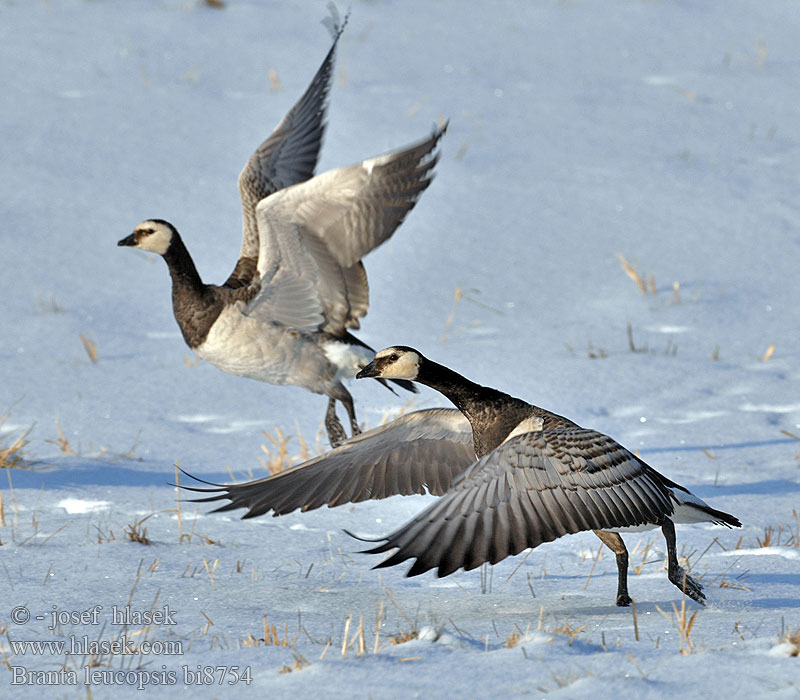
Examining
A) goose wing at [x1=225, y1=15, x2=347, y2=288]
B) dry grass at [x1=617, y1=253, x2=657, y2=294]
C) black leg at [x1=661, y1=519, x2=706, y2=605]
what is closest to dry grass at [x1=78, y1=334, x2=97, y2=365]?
goose wing at [x1=225, y1=15, x2=347, y2=288]

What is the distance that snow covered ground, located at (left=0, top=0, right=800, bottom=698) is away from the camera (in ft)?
11.2

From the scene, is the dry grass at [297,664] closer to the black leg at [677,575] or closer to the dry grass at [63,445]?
the black leg at [677,575]

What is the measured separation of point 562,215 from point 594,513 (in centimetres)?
673

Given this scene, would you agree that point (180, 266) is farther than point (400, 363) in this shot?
Yes

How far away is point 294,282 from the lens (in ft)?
22.4

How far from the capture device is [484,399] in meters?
4.56

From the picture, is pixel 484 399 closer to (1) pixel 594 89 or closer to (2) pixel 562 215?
(2) pixel 562 215

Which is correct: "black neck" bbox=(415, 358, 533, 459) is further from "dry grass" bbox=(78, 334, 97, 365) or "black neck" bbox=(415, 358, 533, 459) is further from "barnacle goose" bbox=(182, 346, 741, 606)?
"dry grass" bbox=(78, 334, 97, 365)

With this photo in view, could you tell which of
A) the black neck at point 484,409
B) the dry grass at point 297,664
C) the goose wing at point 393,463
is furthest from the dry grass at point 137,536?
the dry grass at point 297,664

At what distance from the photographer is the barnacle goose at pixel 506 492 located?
3.62 metres

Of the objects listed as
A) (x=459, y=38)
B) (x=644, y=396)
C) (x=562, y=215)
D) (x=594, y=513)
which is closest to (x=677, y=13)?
(x=459, y=38)

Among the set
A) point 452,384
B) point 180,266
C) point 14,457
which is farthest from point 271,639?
point 180,266

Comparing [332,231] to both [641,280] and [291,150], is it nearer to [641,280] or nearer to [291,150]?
[291,150]

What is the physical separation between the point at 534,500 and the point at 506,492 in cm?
9
